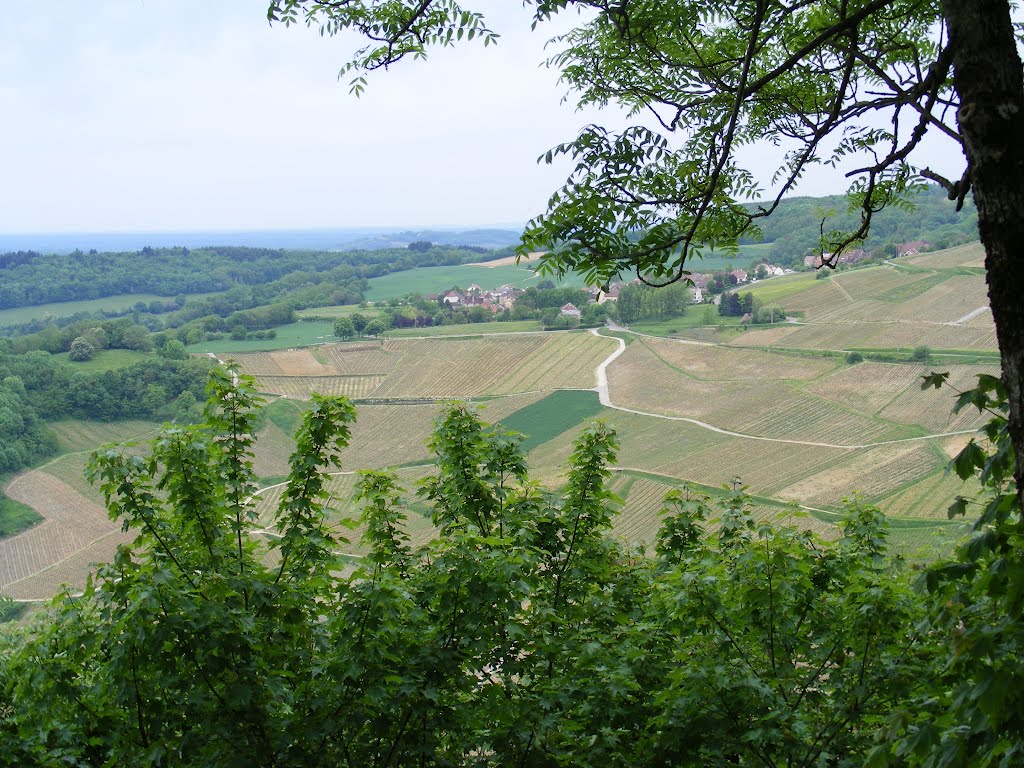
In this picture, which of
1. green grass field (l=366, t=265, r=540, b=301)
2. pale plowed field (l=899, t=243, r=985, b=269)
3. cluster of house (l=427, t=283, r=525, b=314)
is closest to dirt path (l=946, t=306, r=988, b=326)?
pale plowed field (l=899, t=243, r=985, b=269)

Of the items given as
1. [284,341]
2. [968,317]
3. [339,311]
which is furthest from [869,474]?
[339,311]

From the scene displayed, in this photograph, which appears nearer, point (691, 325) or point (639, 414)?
point (639, 414)

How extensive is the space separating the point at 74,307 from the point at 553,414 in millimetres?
42524

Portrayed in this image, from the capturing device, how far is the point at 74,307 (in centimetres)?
5628

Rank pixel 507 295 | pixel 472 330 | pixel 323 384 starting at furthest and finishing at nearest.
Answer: pixel 507 295 < pixel 472 330 < pixel 323 384

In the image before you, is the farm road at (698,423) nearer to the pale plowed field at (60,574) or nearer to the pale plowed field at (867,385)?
the pale plowed field at (867,385)

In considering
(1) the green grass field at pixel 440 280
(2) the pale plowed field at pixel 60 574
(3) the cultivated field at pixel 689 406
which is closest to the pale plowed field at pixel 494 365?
(3) the cultivated field at pixel 689 406

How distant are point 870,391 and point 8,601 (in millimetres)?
31352

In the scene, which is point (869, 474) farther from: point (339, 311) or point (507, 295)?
point (339, 311)

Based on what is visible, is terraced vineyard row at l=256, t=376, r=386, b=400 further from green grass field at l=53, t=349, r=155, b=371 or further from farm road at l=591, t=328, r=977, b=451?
farm road at l=591, t=328, r=977, b=451

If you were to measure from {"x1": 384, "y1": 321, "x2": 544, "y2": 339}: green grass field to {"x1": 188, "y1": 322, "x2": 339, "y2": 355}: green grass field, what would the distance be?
3.99 metres

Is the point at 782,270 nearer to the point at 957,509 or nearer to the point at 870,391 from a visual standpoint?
the point at 870,391

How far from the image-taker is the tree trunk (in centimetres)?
196

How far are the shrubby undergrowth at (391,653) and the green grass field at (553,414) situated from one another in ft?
77.1
